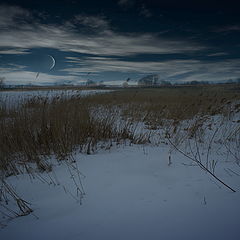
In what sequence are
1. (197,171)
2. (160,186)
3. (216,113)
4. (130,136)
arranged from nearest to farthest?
(160,186)
(197,171)
(130,136)
(216,113)

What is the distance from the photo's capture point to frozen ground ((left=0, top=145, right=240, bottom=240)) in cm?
122

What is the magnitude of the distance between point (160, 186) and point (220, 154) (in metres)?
1.53

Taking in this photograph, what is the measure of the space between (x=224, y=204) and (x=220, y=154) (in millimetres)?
1473

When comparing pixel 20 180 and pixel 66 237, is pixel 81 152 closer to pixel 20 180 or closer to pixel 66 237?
pixel 20 180

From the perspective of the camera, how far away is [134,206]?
148cm

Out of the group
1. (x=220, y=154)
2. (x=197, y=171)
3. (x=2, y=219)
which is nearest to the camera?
(x=2, y=219)

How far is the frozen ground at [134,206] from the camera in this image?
122 centimetres

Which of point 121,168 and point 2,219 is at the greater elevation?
point 121,168

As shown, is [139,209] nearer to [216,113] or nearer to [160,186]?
[160,186]

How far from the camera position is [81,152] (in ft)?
9.46

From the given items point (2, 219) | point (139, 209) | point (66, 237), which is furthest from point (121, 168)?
point (2, 219)

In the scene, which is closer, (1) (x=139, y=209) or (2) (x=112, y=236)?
(2) (x=112, y=236)

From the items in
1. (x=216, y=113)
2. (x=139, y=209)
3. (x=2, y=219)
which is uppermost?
(x=216, y=113)

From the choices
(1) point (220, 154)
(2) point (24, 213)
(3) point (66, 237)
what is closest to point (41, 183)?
(2) point (24, 213)
